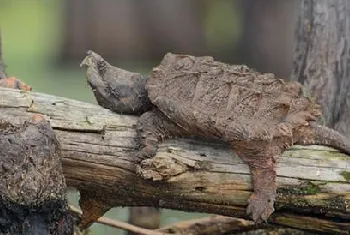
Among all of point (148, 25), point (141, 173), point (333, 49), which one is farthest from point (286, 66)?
point (141, 173)

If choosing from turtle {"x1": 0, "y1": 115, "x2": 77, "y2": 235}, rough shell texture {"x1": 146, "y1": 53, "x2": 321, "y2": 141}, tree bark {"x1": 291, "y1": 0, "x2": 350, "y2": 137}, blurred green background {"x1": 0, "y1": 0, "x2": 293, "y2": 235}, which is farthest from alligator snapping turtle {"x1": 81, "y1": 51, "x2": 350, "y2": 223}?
blurred green background {"x1": 0, "y1": 0, "x2": 293, "y2": 235}

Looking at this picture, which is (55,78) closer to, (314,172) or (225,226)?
(225,226)

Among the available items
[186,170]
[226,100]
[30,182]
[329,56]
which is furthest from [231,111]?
[329,56]

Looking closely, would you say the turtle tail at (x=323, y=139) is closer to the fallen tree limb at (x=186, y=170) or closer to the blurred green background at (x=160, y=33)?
the fallen tree limb at (x=186, y=170)

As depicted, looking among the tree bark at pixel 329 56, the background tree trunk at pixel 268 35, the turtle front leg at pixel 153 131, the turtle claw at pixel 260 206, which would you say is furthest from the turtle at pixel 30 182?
the background tree trunk at pixel 268 35

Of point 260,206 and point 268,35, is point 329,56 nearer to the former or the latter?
point 260,206
